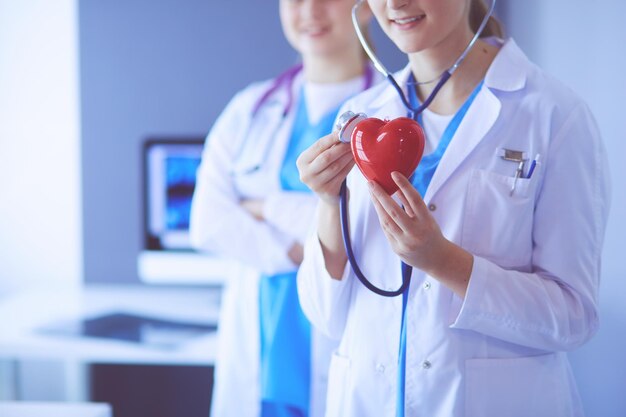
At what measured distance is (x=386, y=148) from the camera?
754 mm

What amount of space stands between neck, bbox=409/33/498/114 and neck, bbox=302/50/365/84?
0.58 metres

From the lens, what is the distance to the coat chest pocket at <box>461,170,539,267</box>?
2.62ft

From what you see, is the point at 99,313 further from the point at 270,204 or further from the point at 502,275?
the point at 502,275

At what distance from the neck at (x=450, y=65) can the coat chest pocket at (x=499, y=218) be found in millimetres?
132

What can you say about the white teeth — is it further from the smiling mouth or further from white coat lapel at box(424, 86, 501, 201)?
white coat lapel at box(424, 86, 501, 201)

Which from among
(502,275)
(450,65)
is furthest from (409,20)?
(502,275)

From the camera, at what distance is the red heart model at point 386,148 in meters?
0.76

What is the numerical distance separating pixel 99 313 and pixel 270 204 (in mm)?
862

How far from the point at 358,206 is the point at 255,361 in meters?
0.67

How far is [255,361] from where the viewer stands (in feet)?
4.72

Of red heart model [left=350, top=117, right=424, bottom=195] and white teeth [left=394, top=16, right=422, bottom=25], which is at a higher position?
white teeth [left=394, top=16, right=422, bottom=25]

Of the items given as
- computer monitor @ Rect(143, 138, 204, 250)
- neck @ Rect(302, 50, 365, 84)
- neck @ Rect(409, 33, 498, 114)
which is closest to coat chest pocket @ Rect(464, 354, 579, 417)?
neck @ Rect(409, 33, 498, 114)

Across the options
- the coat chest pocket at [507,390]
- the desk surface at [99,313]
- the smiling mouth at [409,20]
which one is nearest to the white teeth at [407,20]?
the smiling mouth at [409,20]

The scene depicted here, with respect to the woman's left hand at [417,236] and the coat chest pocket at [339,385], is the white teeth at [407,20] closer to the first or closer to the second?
the woman's left hand at [417,236]
